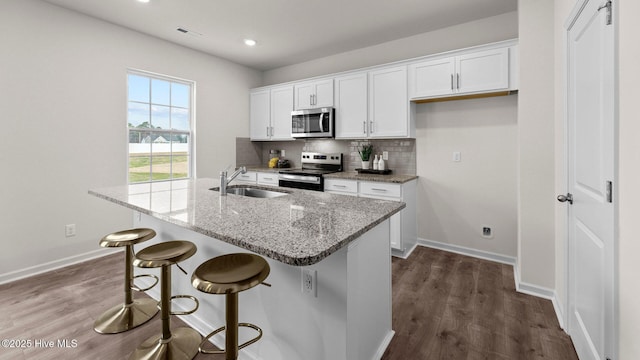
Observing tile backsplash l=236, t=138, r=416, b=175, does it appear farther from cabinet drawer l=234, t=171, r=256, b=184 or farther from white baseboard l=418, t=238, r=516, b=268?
white baseboard l=418, t=238, r=516, b=268

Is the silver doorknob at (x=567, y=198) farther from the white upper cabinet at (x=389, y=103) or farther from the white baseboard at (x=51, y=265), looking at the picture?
the white baseboard at (x=51, y=265)

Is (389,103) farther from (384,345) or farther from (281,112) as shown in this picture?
(384,345)

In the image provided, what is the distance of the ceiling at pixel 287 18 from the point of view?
117 inches

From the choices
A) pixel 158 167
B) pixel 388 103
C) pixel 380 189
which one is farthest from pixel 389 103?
pixel 158 167

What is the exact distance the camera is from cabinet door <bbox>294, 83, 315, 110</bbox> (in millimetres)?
4305

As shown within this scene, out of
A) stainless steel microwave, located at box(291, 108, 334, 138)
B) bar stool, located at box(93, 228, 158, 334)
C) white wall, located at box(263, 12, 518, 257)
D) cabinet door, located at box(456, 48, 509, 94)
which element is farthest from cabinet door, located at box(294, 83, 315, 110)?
bar stool, located at box(93, 228, 158, 334)

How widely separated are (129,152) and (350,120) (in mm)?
2870

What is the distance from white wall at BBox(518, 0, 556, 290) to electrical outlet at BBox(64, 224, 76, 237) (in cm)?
446

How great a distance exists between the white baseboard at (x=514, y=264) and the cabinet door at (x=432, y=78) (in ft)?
6.02

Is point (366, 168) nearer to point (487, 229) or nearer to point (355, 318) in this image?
point (487, 229)

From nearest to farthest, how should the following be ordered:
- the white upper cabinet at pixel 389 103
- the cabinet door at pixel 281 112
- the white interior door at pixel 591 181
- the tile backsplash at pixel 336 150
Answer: the white interior door at pixel 591 181
the white upper cabinet at pixel 389 103
the tile backsplash at pixel 336 150
the cabinet door at pixel 281 112

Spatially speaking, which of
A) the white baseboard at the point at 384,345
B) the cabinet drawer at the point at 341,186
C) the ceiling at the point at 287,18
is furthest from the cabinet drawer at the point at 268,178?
the white baseboard at the point at 384,345

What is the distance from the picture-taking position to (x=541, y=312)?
2201mm

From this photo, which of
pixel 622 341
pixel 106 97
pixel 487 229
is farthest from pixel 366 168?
pixel 106 97
